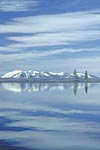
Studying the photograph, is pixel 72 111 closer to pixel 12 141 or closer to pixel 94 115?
pixel 94 115

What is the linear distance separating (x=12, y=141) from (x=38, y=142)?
2262mm

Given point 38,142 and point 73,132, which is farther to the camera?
point 73,132

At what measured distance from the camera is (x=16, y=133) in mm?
38562

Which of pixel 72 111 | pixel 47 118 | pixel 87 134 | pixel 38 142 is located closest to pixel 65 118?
pixel 47 118

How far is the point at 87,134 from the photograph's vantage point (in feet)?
125

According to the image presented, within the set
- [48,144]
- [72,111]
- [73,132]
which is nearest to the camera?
[48,144]

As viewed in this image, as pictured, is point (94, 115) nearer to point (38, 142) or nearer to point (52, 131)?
point (52, 131)

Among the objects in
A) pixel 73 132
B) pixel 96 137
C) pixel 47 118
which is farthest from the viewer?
pixel 47 118

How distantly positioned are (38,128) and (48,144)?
26.5ft

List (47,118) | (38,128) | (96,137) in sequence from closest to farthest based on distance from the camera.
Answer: (96,137) < (38,128) < (47,118)

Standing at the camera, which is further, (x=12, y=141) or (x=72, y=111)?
(x=72, y=111)

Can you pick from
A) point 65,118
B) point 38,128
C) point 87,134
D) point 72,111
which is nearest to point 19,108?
point 72,111

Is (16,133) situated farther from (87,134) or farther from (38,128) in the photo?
(87,134)

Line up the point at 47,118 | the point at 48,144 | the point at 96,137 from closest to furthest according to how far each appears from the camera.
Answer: the point at 48,144 → the point at 96,137 → the point at 47,118
